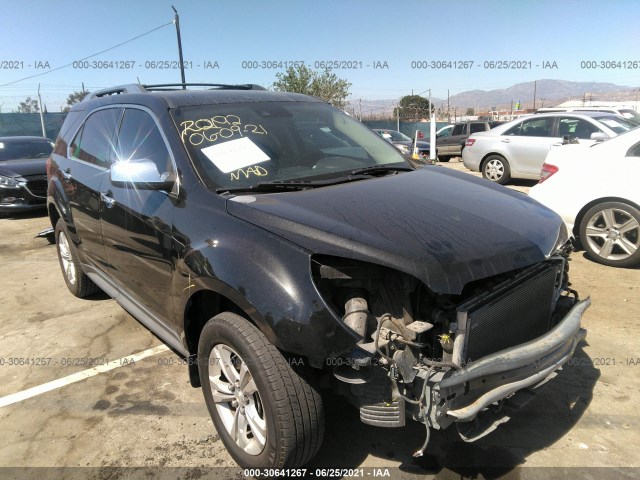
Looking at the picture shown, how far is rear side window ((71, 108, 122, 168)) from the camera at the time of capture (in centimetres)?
368

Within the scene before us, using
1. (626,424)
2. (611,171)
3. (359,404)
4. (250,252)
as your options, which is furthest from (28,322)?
(611,171)

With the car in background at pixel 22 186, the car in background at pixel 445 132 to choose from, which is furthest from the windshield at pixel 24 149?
the car in background at pixel 445 132

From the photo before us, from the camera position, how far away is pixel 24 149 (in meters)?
10.4

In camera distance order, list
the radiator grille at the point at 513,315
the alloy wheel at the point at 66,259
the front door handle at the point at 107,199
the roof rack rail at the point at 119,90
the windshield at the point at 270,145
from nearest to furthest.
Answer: the radiator grille at the point at 513,315 < the windshield at the point at 270,145 < the front door handle at the point at 107,199 < the roof rack rail at the point at 119,90 < the alloy wheel at the point at 66,259

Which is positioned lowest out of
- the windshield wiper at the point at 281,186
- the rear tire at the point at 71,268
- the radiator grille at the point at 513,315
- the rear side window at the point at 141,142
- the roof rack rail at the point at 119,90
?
the rear tire at the point at 71,268

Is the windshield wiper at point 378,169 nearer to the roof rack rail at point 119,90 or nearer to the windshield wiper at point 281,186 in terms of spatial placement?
the windshield wiper at point 281,186

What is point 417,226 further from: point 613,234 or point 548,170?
point 548,170

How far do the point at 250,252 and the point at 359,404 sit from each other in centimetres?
84

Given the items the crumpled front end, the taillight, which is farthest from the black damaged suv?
the taillight

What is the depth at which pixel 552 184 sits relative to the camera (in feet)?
18.1

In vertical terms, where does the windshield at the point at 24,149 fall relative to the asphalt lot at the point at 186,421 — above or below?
above

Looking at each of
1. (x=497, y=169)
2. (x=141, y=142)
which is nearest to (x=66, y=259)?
(x=141, y=142)

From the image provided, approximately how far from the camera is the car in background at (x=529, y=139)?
968cm

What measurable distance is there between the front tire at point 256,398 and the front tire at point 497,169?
31.6 feet
